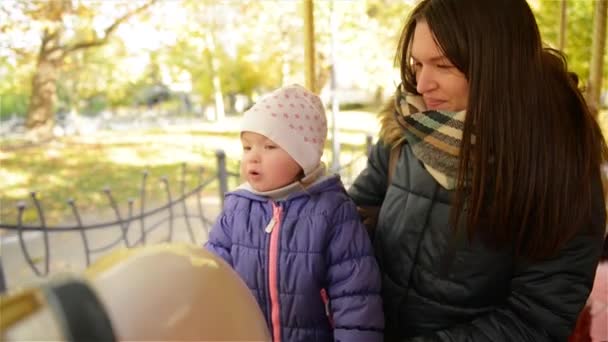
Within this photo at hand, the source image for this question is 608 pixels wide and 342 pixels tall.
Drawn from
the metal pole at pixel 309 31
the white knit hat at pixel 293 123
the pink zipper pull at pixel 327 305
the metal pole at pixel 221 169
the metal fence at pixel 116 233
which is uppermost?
the metal pole at pixel 309 31

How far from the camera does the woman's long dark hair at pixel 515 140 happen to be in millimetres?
828

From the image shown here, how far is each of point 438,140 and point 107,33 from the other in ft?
13.0

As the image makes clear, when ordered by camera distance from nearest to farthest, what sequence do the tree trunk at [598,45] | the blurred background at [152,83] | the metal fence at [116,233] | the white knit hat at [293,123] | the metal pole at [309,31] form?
1. the white knit hat at [293,123]
2. the metal pole at [309,31]
3. the tree trunk at [598,45]
4. the metal fence at [116,233]
5. the blurred background at [152,83]

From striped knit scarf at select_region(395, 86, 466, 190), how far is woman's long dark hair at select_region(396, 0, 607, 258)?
0.03 m

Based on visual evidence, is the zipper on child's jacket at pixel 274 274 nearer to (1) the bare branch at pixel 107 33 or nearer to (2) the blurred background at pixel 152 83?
(2) the blurred background at pixel 152 83

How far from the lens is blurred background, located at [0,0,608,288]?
401 centimetres

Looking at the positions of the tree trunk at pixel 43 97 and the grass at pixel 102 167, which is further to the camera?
the grass at pixel 102 167

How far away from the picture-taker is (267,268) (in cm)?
104

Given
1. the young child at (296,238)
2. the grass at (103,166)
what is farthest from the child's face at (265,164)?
the grass at (103,166)

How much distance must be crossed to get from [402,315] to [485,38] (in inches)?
20.6

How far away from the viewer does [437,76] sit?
887 millimetres

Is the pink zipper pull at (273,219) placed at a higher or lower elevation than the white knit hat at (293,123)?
lower

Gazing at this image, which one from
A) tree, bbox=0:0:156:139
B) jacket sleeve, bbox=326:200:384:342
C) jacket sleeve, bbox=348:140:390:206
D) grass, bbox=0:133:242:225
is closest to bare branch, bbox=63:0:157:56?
tree, bbox=0:0:156:139

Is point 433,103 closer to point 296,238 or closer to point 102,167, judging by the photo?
point 296,238
